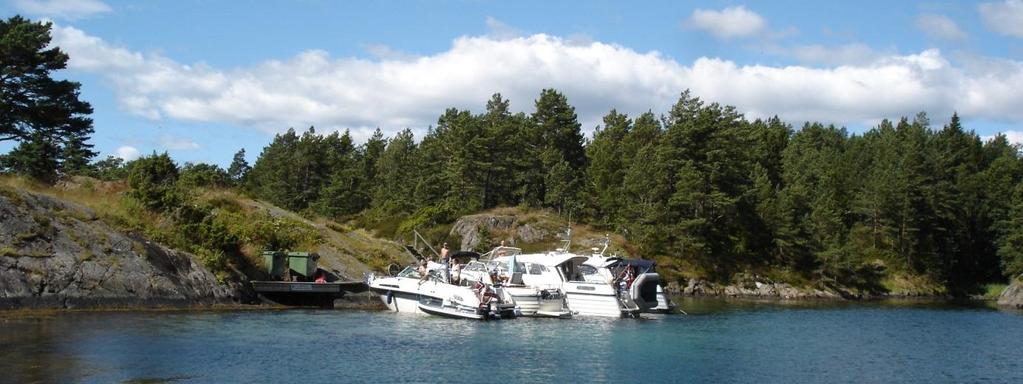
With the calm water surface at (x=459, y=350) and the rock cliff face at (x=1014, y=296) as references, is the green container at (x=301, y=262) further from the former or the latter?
the rock cliff face at (x=1014, y=296)

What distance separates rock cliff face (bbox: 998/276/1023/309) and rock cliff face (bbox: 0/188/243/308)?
2633 inches

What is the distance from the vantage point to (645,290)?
47562 millimetres

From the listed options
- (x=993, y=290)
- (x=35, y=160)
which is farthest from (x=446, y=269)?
(x=993, y=290)

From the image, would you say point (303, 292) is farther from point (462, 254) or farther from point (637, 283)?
point (637, 283)

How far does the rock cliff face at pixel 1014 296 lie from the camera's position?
7669 centimetres

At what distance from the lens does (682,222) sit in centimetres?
8544

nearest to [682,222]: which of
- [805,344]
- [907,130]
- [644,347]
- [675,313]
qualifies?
[675,313]


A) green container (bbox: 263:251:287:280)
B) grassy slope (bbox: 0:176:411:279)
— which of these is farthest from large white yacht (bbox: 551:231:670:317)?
green container (bbox: 263:251:287:280)

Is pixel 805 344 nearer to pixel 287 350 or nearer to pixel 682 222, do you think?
pixel 287 350

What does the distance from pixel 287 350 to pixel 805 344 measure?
2212 cm

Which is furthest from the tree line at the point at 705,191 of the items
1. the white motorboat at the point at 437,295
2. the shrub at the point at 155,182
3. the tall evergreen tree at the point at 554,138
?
the white motorboat at the point at 437,295

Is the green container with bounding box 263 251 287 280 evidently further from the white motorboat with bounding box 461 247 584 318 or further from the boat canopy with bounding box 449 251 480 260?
the white motorboat with bounding box 461 247 584 318

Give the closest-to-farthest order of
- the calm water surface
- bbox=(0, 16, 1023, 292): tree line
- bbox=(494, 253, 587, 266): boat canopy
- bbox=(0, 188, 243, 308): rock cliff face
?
1. the calm water surface
2. bbox=(0, 188, 243, 308): rock cliff face
3. bbox=(494, 253, 587, 266): boat canopy
4. bbox=(0, 16, 1023, 292): tree line

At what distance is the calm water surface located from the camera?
25.1m
